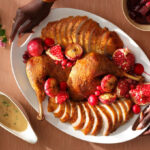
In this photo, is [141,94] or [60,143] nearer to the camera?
[141,94]

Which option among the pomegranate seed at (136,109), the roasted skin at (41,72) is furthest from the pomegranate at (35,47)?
the pomegranate seed at (136,109)

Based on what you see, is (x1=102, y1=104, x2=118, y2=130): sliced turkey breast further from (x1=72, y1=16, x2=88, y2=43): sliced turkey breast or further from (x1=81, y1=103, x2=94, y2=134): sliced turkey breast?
(x1=72, y1=16, x2=88, y2=43): sliced turkey breast

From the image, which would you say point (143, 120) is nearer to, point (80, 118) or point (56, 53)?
point (80, 118)

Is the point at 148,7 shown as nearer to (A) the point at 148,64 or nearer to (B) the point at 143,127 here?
(A) the point at 148,64

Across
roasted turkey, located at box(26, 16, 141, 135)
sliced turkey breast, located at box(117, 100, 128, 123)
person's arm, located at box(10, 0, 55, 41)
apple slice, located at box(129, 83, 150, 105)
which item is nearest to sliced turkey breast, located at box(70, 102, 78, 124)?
roasted turkey, located at box(26, 16, 141, 135)

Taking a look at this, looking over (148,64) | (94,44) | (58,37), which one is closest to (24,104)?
(58,37)

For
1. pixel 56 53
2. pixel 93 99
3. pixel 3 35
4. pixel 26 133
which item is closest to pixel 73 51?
pixel 56 53
